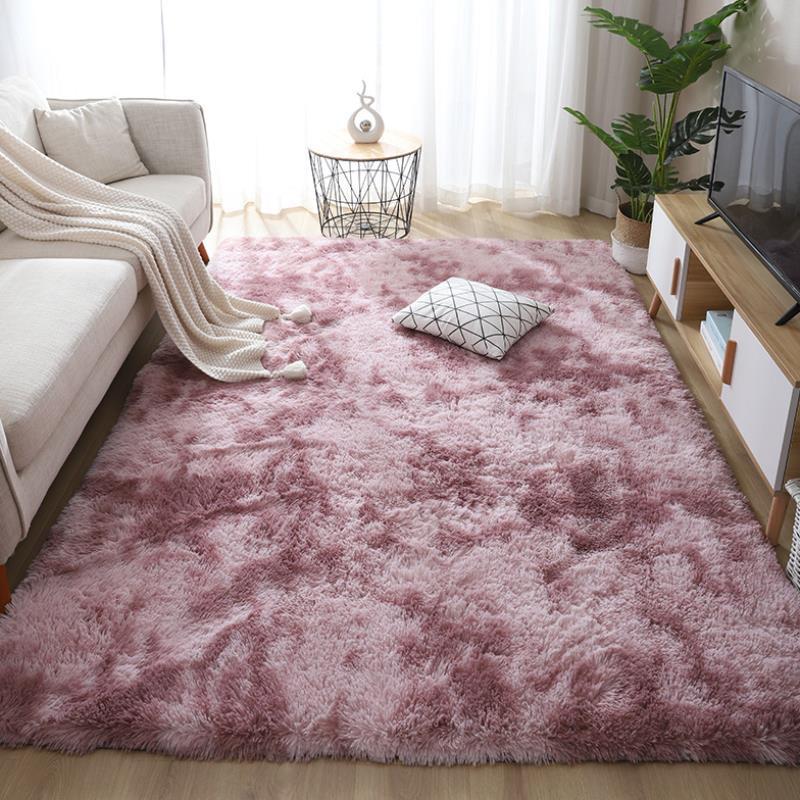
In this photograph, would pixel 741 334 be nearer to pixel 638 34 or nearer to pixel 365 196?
pixel 638 34

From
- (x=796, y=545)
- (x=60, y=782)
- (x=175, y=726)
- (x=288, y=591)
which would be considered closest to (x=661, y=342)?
(x=796, y=545)

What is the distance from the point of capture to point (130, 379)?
10.3 ft

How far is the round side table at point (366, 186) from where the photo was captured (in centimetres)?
396

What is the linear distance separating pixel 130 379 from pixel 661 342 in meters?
1.78

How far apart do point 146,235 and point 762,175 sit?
184 cm

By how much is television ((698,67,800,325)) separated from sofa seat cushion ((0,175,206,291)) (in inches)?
70.8

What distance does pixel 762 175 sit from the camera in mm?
2676

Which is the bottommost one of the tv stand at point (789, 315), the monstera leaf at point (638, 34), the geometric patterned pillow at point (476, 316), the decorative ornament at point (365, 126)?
the geometric patterned pillow at point (476, 316)

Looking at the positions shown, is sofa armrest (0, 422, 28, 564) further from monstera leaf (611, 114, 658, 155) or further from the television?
monstera leaf (611, 114, 658, 155)

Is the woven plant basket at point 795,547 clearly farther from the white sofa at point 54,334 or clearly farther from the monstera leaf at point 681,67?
the monstera leaf at point 681,67

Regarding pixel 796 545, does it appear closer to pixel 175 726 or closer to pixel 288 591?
pixel 288 591

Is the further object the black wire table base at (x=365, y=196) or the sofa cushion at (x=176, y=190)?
the black wire table base at (x=365, y=196)

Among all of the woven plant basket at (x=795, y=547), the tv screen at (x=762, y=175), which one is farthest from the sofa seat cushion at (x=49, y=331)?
the tv screen at (x=762, y=175)

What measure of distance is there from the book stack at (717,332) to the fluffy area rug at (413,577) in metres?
0.18
